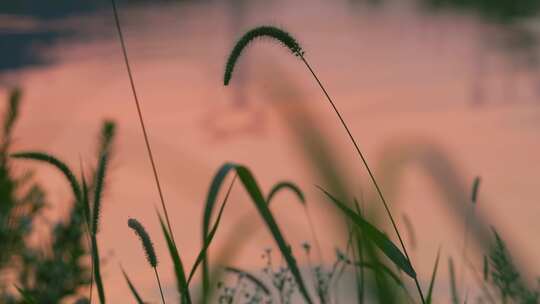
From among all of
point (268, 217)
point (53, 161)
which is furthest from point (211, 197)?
point (53, 161)

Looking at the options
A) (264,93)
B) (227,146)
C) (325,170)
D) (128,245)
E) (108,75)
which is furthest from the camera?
(108,75)

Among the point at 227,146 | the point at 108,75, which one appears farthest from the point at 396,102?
the point at 108,75

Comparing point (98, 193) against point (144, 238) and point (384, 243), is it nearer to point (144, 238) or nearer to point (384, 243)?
point (144, 238)

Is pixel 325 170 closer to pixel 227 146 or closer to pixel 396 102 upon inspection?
pixel 227 146

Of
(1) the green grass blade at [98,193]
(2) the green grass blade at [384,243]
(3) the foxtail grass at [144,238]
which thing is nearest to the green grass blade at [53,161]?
(1) the green grass blade at [98,193]

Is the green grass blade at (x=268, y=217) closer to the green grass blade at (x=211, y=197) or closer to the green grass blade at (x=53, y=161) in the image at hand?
the green grass blade at (x=211, y=197)
